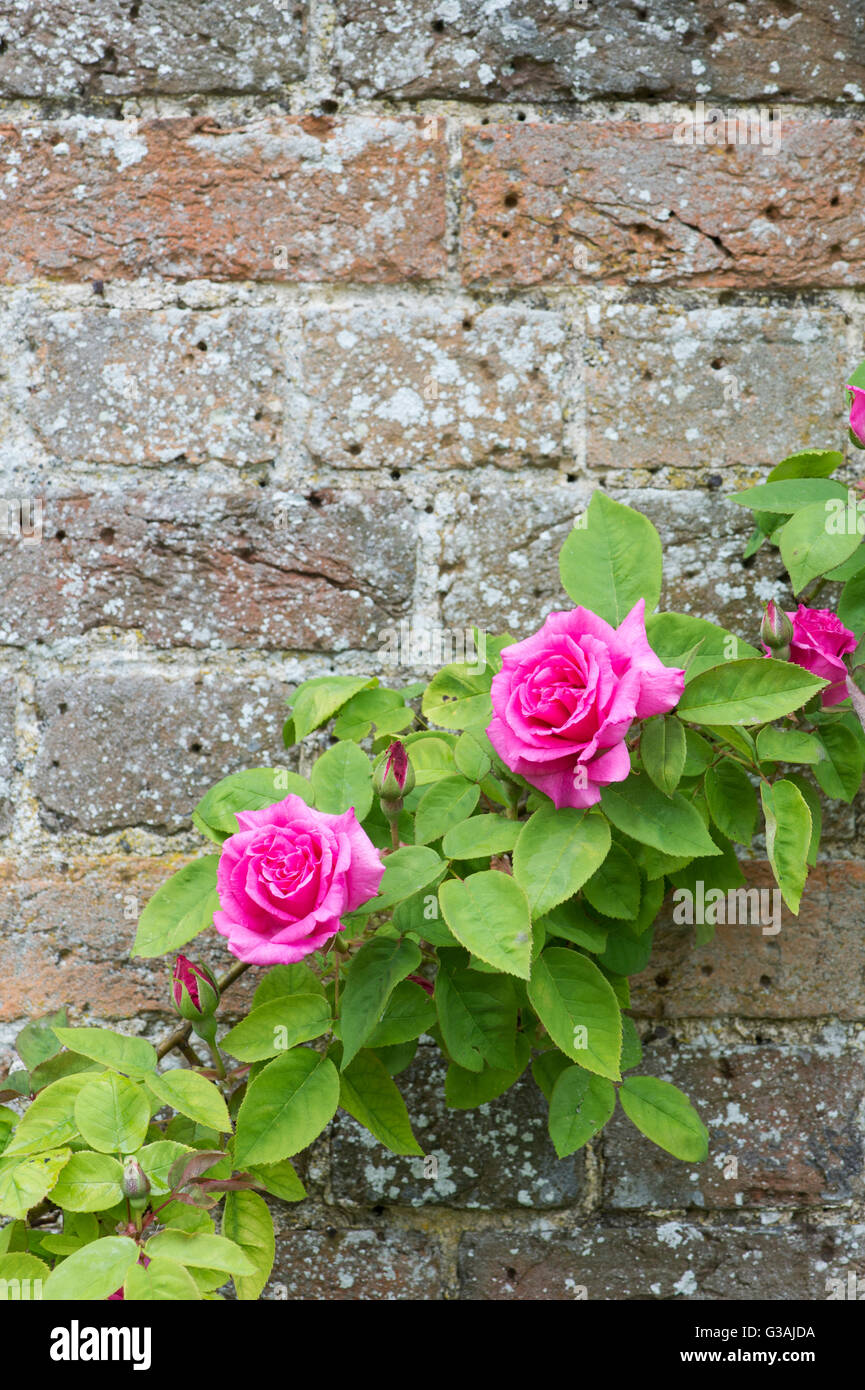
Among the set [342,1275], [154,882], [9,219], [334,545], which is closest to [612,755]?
[334,545]

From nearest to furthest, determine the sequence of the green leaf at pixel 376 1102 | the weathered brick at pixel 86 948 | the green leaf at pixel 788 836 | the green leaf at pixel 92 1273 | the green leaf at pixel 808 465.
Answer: the green leaf at pixel 92 1273 < the green leaf at pixel 788 836 < the green leaf at pixel 376 1102 < the green leaf at pixel 808 465 < the weathered brick at pixel 86 948

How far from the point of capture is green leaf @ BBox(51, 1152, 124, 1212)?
808mm

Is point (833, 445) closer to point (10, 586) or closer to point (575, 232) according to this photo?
point (575, 232)

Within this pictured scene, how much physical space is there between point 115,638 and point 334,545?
29 centimetres

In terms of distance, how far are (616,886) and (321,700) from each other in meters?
0.34

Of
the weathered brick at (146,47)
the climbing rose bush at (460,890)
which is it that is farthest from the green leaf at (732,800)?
the weathered brick at (146,47)

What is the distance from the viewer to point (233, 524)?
1.18 metres

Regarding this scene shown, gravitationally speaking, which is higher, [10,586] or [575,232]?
[575,232]

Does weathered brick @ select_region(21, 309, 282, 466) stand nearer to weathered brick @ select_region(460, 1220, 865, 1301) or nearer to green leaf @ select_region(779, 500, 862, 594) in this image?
green leaf @ select_region(779, 500, 862, 594)

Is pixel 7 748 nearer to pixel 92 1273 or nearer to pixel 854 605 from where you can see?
pixel 92 1273

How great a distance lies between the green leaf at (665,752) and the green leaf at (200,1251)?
1.63ft

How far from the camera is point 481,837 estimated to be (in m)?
0.85

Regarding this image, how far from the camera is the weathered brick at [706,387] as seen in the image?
3.87 ft

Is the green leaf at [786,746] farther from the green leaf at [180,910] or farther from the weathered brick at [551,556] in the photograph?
the green leaf at [180,910]
